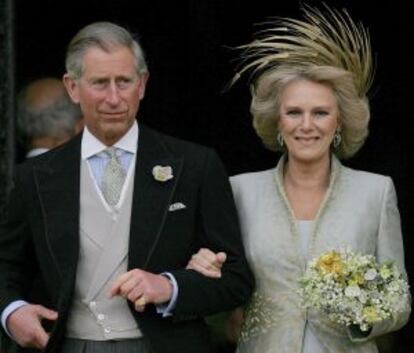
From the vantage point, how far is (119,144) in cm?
495

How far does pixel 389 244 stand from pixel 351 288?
0.27 meters

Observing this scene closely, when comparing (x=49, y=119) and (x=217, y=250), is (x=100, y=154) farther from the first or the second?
(x=49, y=119)

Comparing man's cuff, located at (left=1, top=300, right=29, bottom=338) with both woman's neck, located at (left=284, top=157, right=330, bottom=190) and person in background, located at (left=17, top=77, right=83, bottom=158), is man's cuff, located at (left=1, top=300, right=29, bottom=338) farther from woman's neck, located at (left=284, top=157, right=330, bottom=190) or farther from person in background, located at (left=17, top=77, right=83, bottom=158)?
person in background, located at (left=17, top=77, right=83, bottom=158)

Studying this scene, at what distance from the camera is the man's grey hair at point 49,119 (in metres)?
6.25

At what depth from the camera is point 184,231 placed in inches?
190

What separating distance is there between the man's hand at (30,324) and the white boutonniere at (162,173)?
0.54 metres

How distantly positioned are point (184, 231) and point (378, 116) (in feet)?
9.85

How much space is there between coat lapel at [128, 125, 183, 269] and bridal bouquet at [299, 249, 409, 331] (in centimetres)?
51

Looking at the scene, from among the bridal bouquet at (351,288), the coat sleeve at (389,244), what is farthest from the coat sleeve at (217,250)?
the coat sleeve at (389,244)

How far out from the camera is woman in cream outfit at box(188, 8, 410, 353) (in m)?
5.06

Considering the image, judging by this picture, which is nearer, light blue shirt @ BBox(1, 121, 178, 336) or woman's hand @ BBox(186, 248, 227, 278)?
woman's hand @ BBox(186, 248, 227, 278)

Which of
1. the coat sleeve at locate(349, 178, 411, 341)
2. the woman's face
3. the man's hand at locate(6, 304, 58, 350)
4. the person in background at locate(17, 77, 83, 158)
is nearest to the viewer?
the man's hand at locate(6, 304, 58, 350)

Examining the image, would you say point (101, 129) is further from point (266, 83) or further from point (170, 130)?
point (170, 130)

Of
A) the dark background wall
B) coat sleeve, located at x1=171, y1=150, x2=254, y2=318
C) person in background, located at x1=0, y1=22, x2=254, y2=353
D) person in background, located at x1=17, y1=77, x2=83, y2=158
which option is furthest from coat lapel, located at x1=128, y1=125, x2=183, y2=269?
the dark background wall
